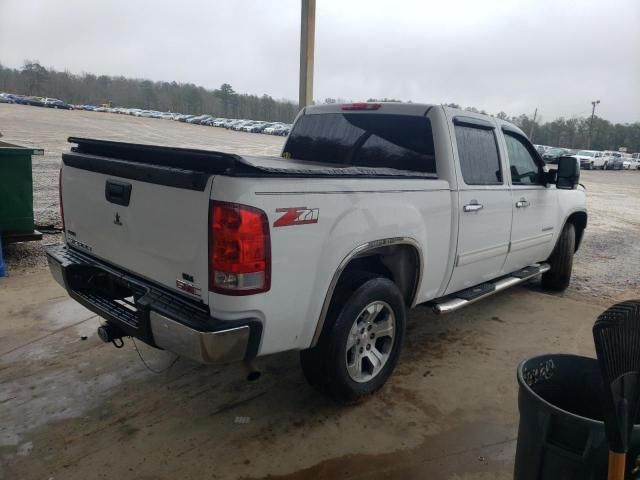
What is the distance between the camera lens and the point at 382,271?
359cm

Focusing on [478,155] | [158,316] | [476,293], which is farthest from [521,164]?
[158,316]

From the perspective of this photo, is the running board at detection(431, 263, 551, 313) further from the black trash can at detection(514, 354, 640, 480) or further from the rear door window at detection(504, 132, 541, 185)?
the black trash can at detection(514, 354, 640, 480)

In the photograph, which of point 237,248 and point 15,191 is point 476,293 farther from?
point 15,191

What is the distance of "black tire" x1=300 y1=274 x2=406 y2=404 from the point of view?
304cm

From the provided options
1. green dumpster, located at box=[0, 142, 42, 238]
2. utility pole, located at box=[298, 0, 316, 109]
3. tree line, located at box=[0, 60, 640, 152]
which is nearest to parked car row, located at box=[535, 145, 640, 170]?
utility pole, located at box=[298, 0, 316, 109]

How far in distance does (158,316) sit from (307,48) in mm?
6947

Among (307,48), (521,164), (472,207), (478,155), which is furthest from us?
(307,48)

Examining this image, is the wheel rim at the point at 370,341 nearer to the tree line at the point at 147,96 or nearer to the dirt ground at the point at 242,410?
the dirt ground at the point at 242,410

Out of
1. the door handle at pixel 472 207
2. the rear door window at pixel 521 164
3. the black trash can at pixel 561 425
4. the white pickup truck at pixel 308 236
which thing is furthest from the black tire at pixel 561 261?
the black trash can at pixel 561 425

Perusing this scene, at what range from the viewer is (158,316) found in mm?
2572

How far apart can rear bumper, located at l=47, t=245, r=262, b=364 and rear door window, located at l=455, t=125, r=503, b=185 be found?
2.31 m

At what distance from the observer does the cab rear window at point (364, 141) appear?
12.7 ft

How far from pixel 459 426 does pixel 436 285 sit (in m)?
1.06

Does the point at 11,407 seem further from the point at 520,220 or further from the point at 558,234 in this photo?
the point at 558,234
